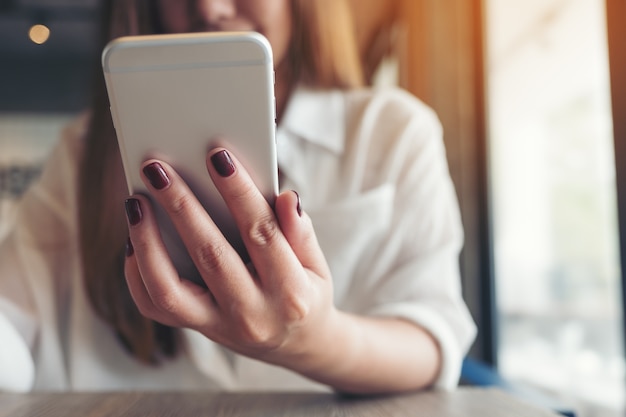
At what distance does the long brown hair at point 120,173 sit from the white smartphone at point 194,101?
1.15 ft

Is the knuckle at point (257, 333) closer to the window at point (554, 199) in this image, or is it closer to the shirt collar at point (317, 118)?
the shirt collar at point (317, 118)

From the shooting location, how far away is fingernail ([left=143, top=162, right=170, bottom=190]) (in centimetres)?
41

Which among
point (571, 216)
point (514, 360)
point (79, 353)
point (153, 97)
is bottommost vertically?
point (514, 360)

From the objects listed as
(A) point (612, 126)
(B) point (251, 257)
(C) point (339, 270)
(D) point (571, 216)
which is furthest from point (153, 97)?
(D) point (571, 216)

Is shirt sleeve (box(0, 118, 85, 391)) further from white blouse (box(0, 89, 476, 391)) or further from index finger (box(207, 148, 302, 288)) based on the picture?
index finger (box(207, 148, 302, 288))

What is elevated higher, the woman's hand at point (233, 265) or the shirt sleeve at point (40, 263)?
the woman's hand at point (233, 265)

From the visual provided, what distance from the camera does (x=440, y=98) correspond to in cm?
176

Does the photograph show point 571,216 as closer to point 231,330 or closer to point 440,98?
point 440,98

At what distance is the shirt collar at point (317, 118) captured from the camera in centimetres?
83

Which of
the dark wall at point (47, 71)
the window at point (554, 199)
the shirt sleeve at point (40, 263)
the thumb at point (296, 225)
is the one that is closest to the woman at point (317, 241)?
the shirt sleeve at point (40, 263)

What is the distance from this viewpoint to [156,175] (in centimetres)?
41

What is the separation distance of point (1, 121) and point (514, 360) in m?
3.44

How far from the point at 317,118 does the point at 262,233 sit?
44 centimetres

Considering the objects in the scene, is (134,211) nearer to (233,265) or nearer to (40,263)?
(233,265)
